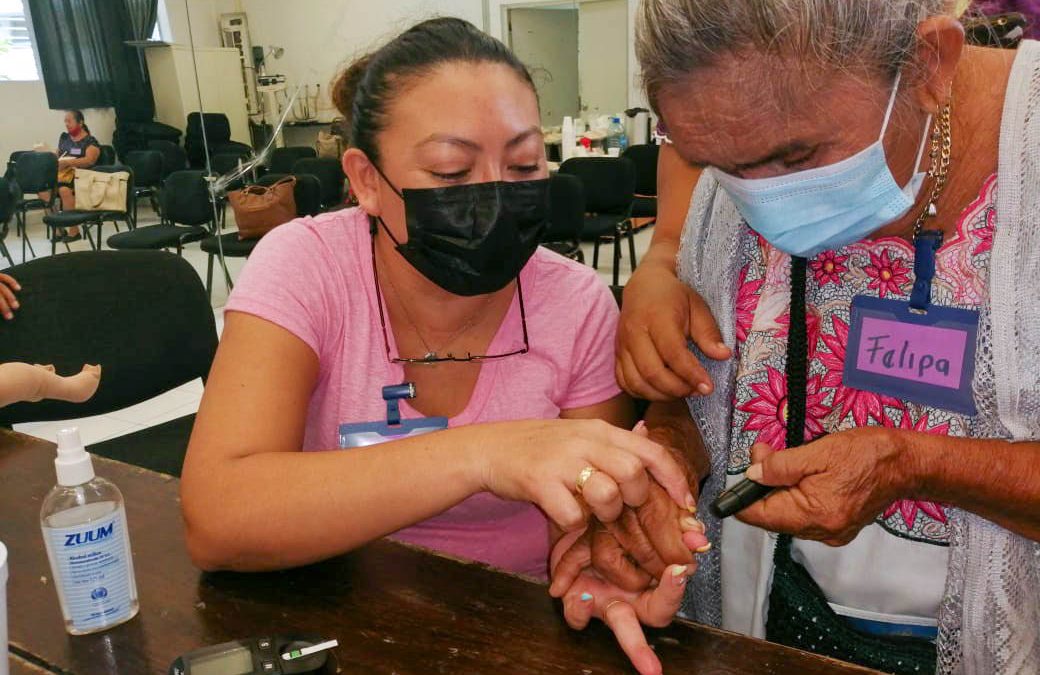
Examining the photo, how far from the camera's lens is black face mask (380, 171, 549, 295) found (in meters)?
1.21

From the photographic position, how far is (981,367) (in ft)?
3.39

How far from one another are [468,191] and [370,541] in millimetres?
561

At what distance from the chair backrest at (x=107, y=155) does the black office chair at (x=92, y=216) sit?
3 cm

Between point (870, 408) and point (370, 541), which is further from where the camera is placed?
point (870, 408)

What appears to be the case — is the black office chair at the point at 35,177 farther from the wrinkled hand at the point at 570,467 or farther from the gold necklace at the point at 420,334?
the wrinkled hand at the point at 570,467

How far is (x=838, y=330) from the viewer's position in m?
1.20

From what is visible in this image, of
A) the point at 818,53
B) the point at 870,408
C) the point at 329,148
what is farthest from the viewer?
the point at 329,148

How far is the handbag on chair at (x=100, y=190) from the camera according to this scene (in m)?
3.92

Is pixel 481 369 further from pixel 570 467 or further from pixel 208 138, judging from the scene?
pixel 208 138

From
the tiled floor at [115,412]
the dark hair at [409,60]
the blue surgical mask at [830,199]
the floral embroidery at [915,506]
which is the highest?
the dark hair at [409,60]

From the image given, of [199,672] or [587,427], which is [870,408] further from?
[199,672]

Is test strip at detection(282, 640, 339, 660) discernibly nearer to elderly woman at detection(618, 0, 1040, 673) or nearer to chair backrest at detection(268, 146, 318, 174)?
elderly woman at detection(618, 0, 1040, 673)

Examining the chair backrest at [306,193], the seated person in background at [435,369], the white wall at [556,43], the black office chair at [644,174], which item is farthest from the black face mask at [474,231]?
the white wall at [556,43]

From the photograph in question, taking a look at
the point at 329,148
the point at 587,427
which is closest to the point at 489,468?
the point at 587,427
